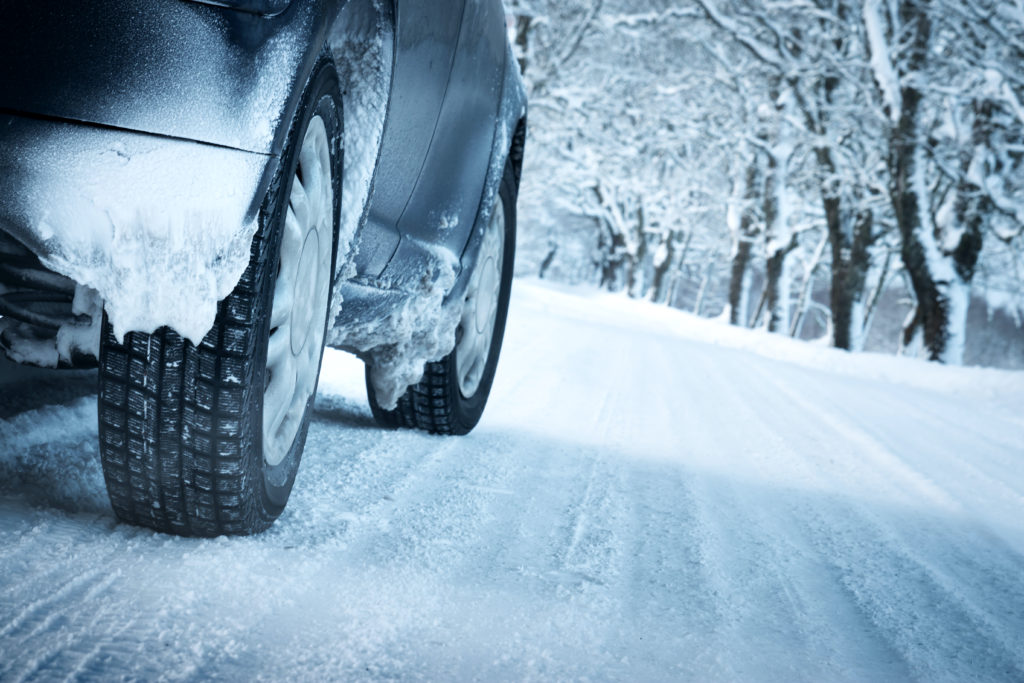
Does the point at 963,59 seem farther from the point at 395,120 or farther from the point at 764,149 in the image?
the point at 395,120

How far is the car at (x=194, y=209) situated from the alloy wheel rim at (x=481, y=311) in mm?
1094

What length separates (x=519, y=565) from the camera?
74.1 inches

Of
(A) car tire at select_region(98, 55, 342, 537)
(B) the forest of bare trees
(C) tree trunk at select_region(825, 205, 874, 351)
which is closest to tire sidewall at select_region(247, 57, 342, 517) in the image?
(A) car tire at select_region(98, 55, 342, 537)

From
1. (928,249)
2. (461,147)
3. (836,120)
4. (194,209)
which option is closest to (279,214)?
(194,209)

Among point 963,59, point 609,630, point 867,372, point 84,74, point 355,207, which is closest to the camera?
point 84,74

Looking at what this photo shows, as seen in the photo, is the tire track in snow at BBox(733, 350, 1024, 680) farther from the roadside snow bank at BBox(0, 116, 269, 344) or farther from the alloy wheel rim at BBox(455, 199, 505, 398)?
the roadside snow bank at BBox(0, 116, 269, 344)

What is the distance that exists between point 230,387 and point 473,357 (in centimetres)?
180

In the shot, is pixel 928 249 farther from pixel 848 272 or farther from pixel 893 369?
pixel 893 369

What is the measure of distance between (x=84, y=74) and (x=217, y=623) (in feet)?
2.79

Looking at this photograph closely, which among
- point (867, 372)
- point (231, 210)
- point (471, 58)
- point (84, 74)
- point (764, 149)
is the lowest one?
point (867, 372)

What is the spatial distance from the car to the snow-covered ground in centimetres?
19

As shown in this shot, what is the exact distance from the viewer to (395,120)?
2049 millimetres

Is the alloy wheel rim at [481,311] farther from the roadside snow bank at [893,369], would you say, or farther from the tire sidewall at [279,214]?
the roadside snow bank at [893,369]

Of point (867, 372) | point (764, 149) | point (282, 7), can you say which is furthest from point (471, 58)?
point (764, 149)
